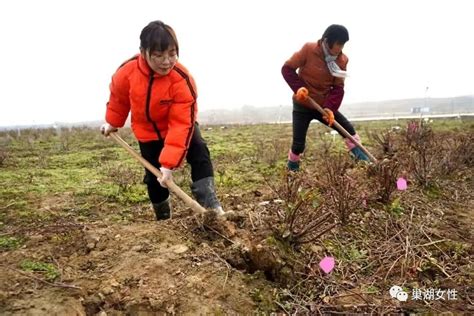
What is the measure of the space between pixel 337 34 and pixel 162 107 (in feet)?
7.16

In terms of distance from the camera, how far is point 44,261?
2.19 m

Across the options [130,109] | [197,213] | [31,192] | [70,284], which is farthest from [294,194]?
[31,192]

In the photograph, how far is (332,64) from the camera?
418 cm

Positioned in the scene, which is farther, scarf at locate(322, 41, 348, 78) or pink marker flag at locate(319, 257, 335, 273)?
scarf at locate(322, 41, 348, 78)

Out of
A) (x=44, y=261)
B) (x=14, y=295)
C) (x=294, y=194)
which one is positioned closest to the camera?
(x=14, y=295)

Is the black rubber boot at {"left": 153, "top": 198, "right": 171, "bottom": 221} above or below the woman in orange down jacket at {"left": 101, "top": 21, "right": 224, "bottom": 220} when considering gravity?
below

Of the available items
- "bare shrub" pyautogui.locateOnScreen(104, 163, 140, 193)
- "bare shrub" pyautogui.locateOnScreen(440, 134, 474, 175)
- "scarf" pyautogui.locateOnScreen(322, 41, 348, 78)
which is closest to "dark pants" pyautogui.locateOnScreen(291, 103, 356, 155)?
"scarf" pyautogui.locateOnScreen(322, 41, 348, 78)

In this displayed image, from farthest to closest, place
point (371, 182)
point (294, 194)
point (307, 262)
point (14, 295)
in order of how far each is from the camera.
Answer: point (371, 182) → point (294, 194) → point (307, 262) → point (14, 295)

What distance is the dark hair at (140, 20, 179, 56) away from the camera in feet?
7.59

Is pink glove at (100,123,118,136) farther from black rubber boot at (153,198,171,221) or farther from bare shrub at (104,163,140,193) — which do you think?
bare shrub at (104,163,140,193)

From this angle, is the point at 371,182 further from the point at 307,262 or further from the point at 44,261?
the point at 44,261

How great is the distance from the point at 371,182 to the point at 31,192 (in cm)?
345

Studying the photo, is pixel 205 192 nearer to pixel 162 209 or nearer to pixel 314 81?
pixel 162 209

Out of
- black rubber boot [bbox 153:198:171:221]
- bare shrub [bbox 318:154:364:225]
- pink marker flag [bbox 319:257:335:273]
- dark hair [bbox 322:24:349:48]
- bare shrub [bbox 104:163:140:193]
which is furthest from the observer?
bare shrub [bbox 104:163:140:193]
